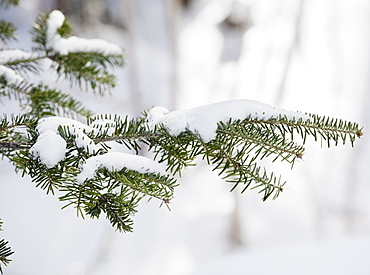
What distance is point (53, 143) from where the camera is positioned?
35 centimetres

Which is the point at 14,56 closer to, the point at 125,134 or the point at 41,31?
the point at 41,31

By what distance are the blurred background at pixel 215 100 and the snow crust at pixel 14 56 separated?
1.96 metres

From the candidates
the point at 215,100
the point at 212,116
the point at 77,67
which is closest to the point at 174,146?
the point at 212,116

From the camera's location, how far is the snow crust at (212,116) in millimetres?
371

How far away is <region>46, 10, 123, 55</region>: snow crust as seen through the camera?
581 millimetres

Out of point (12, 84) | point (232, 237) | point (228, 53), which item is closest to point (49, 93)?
point (12, 84)

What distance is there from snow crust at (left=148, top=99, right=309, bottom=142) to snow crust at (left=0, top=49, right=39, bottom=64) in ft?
1.06

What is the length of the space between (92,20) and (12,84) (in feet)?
10.9

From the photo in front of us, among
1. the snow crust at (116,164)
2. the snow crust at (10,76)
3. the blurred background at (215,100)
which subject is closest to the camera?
the snow crust at (116,164)

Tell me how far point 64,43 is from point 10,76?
10 centimetres

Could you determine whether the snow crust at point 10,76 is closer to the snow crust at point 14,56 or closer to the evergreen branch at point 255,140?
the snow crust at point 14,56

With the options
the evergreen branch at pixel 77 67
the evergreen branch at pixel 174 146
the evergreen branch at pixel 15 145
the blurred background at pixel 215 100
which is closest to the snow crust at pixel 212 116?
the evergreen branch at pixel 174 146

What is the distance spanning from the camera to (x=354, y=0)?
3504 millimetres

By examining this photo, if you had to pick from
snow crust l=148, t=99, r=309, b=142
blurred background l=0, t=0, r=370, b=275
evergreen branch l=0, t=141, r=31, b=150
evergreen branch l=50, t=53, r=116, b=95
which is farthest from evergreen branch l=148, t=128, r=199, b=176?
blurred background l=0, t=0, r=370, b=275
